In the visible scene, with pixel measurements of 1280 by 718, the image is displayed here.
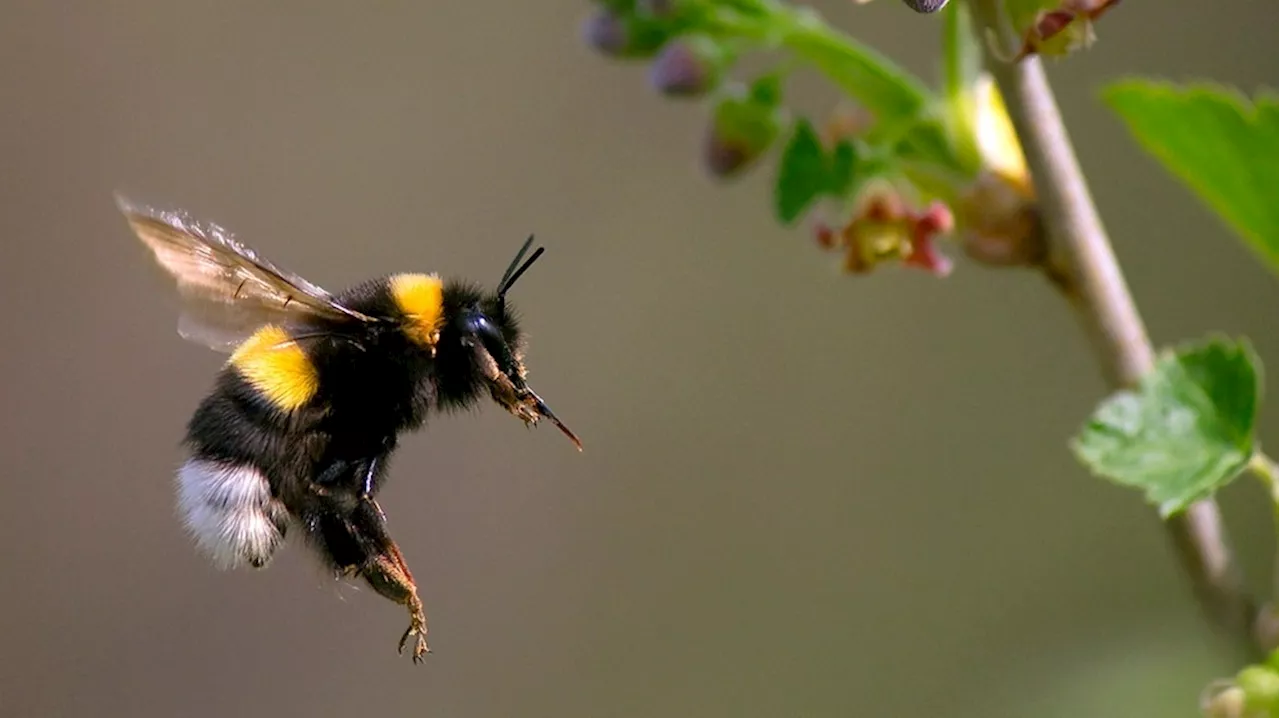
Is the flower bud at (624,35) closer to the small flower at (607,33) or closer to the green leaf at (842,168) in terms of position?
the small flower at (607,33)

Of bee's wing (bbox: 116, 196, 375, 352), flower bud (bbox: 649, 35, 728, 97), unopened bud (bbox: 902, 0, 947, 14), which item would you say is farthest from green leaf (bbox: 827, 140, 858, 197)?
bee's wing (bbox: 116, 196, 375, 352)

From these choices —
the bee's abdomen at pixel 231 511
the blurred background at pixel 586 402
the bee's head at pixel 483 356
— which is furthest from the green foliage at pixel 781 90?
the blurred background at pixel 586 402

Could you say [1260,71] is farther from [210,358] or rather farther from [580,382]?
[210,358]

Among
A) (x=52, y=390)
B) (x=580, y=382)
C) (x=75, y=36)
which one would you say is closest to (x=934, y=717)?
(x=580, y=382)

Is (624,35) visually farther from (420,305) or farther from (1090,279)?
(1090,279)

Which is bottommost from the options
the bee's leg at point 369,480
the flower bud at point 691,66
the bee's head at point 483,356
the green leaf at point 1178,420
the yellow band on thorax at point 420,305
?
the green leaf at point 1178,420

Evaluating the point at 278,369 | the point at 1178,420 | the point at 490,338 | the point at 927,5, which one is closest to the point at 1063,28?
the point at 927,5
